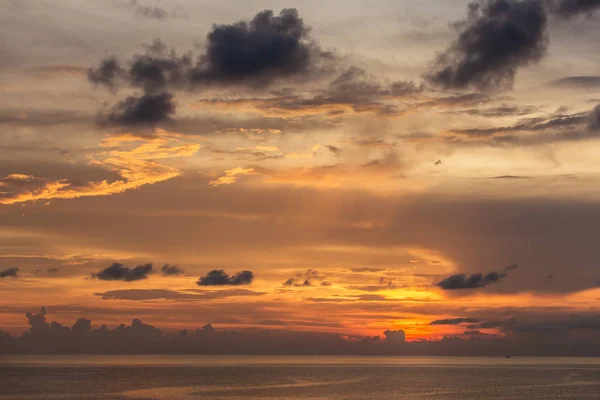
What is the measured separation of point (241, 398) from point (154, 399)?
76.6 ft

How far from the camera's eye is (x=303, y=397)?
636 feet

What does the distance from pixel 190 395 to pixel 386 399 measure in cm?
5226

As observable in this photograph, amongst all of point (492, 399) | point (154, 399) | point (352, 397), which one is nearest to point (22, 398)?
point (154, 399)

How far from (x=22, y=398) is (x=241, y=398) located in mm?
55617

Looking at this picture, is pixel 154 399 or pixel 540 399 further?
pixel 540 399

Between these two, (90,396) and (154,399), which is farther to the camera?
(90,396)

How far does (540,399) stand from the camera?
197375 millimetres

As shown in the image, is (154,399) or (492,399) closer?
(154,399)

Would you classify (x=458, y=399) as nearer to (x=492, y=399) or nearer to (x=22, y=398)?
(x=492, y=399)

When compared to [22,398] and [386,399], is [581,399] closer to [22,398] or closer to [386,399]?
[386,399]

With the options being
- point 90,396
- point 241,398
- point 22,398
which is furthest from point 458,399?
point 22,398

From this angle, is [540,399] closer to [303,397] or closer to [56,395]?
[303,397]

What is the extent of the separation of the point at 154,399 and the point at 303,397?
125 ft

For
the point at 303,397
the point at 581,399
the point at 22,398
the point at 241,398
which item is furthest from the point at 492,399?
the point at 22,398
